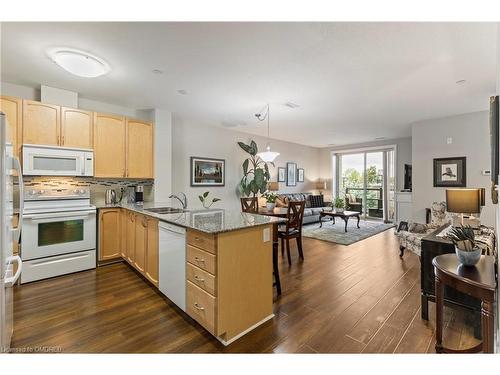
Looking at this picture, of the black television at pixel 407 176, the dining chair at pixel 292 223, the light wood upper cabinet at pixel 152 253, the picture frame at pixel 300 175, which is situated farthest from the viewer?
the picture frame at pixel 300 175

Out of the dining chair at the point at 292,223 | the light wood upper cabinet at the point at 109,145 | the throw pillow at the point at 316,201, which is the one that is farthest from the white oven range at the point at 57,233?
the throw pillow at the point at 316,201

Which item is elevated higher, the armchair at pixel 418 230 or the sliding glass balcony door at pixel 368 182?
the sliding glass balcony door at pixel 368 182

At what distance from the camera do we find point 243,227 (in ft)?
6.25

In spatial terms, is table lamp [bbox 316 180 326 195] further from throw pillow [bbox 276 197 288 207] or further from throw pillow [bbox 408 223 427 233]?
throw pillow [bbox 408 223 427 233]

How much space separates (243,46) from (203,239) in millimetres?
1839

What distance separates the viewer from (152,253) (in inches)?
106

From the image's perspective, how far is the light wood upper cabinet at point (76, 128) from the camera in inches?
129

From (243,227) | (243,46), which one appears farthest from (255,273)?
(243,46)

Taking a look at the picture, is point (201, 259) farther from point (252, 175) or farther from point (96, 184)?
point (252, 175)

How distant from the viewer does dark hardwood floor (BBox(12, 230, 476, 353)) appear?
1.80 m

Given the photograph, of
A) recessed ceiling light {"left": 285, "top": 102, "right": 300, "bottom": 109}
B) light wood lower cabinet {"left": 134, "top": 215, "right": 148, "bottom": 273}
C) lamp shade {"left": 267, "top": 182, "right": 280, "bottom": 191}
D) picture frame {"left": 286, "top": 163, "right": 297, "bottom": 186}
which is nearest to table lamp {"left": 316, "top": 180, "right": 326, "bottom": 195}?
picture frame {"left": 286, "top": 163, "right": 297, "bottom": 186}

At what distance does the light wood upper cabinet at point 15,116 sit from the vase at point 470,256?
4553 mm

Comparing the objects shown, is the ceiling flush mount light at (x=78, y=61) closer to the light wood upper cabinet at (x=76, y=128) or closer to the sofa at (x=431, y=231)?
the light wood upper cabinet at (x=76, y=128)

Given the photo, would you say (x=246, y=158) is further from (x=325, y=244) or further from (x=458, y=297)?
(x=458, y=297)
